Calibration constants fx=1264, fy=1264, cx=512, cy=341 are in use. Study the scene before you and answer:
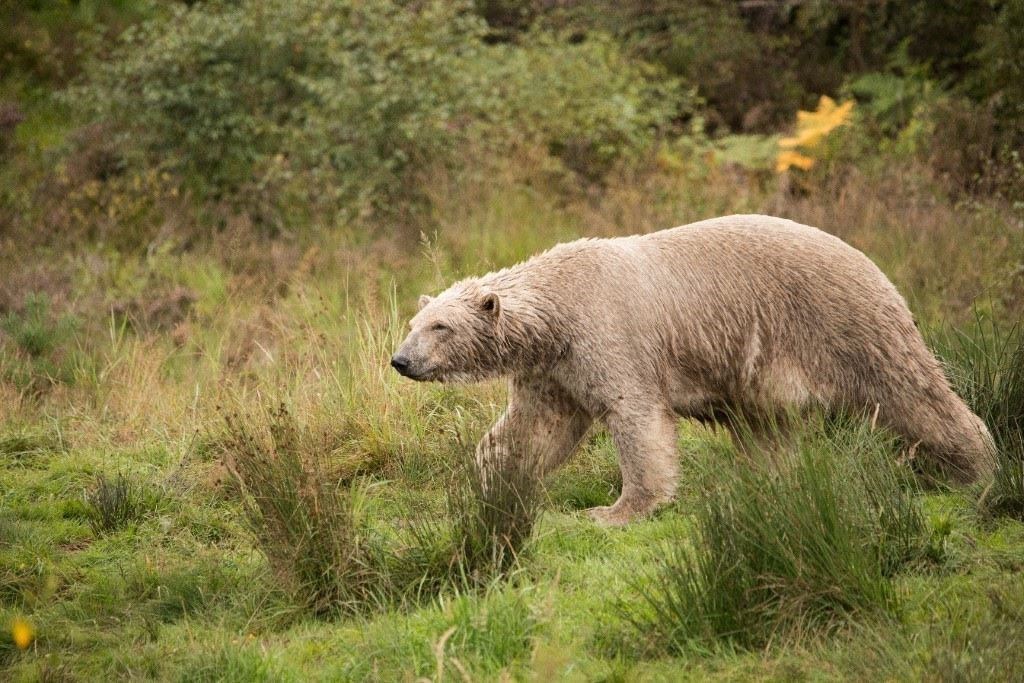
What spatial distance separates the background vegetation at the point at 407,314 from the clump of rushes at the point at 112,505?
0.7 inches

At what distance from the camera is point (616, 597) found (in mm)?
5297

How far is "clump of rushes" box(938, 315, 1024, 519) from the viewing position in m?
5.98

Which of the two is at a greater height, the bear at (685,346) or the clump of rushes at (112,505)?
the bear at (685,346)

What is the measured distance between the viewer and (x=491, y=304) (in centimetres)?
681

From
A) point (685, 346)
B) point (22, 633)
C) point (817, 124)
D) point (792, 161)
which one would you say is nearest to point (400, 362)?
point (685, 346)

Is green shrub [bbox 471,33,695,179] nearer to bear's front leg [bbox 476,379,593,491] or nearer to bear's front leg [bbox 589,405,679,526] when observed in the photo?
bear's front leg [bbox 476,379,593,491]

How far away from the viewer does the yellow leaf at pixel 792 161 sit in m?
14.8

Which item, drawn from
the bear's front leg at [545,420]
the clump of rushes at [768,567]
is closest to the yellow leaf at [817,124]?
the bear's front leg at [545,420]

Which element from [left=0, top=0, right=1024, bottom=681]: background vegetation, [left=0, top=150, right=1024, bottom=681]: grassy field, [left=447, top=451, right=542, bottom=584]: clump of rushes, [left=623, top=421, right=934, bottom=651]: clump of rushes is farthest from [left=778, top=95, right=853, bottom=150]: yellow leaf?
[left=623, top=421, right=934, bottom=651]: clump of rushes

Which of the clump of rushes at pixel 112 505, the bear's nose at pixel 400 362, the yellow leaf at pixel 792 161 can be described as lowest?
the yellow leaf at pixel 792 161

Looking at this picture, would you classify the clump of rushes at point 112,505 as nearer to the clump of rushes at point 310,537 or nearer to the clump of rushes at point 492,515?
the clump of rushes at point 310,537

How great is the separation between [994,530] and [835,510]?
135cm

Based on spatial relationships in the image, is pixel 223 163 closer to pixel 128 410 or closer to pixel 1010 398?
pixel 128 410

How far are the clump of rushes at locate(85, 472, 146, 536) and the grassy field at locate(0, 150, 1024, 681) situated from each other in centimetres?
2
